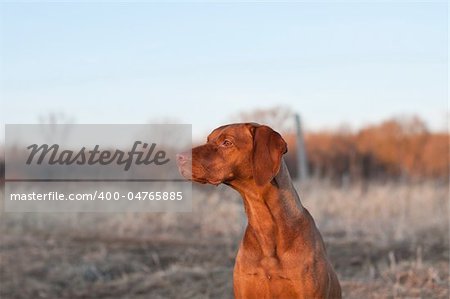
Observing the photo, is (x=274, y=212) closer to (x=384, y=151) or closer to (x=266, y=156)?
A: (x=266, y=156)

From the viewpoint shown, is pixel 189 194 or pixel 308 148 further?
pixel 308 148

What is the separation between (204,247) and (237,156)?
732 cm

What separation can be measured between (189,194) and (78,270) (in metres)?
6.26

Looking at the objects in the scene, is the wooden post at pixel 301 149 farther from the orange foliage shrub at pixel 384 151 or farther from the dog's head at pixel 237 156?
the dog's head at pixel 237 156

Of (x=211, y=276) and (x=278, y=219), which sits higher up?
(x=278, y=219)

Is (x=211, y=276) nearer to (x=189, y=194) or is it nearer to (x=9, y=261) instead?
(x=9, y=261)

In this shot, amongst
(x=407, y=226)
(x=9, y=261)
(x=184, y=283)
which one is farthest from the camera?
(x=407, y=226)

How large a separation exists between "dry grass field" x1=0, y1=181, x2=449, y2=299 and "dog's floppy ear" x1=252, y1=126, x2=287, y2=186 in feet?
11.8

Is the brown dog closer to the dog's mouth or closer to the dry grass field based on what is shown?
the dog's mouth

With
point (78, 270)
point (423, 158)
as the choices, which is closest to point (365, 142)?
point (423, 158)

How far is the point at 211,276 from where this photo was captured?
9.92 metres

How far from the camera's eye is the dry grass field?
9.53 m

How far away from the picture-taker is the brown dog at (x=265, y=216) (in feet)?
17.2

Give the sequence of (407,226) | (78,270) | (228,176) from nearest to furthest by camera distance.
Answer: (228,176)
(78,270)
(407,226)
